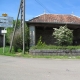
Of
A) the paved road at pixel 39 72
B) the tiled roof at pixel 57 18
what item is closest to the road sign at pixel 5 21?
the tiled roof at pixel 57 18

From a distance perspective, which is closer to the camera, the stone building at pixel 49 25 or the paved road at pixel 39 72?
the paved road at pixel 39 72

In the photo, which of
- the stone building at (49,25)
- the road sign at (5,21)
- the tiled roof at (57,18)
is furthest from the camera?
the tiled roof at (57,18)

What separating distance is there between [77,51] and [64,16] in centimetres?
906

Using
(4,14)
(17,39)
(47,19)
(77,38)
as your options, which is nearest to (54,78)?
(17,39)

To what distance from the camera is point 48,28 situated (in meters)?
23.5

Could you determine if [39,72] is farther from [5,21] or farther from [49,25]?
[49,25]

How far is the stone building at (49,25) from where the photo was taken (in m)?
20.7

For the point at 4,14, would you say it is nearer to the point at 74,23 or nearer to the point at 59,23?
the point at 59,23

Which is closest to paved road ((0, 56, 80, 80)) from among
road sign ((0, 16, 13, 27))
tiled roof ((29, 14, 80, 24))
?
road sign ((0, 16, 13, 27))

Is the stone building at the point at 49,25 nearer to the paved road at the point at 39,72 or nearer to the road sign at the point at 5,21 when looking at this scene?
the road sign at the point at 5,21

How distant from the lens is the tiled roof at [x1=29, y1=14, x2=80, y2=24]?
2165 cm

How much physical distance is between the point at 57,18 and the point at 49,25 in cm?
235

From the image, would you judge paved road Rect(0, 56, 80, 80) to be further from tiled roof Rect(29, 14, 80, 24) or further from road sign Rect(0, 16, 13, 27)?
tiled roof Rect(29, 14, 80, 24)

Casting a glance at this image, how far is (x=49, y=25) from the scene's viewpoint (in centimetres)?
2133
